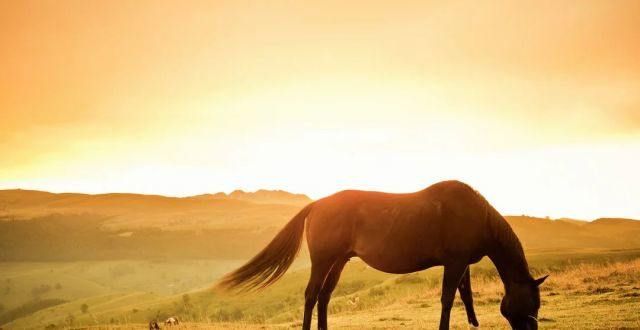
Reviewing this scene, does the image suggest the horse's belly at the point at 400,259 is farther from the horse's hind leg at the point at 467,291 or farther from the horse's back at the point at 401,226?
the horse's hind leg at the point at 467,291

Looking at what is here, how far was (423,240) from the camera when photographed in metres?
10.6

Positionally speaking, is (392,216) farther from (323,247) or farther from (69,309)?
(69,309)

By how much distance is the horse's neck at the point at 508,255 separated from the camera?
1046 cm

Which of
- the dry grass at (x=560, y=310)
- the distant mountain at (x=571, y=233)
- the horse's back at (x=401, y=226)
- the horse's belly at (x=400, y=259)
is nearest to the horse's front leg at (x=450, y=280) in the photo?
the horse's back at (x=401, y=226)

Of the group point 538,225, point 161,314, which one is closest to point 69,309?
point 161,314

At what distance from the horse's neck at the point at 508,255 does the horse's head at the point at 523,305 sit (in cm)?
17

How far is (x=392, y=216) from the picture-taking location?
1104cm

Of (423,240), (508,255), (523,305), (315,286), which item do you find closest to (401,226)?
(423,240)

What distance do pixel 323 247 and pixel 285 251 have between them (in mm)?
1355

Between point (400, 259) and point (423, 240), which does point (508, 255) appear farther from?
point (400, 259)

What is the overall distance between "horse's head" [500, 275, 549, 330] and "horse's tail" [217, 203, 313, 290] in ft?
15.6

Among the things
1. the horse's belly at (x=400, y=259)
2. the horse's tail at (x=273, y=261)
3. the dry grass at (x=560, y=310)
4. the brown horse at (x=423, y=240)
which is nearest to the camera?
the brown horse at (x=423, y=240)

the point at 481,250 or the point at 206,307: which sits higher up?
the point at 481,250

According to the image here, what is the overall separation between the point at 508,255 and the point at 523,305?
0.99 metres
